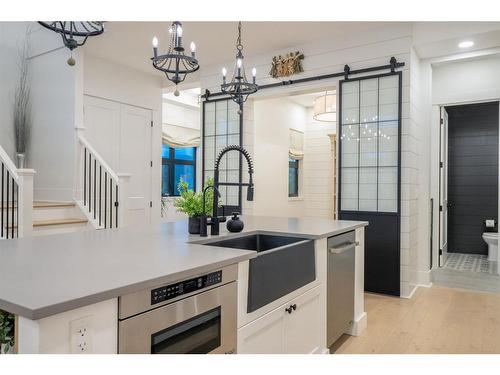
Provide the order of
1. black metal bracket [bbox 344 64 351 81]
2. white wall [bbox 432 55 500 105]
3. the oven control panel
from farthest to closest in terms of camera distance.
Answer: white wall [bbox 432 55 500 105] < black metal bracket [bbox 344 64 351 81] < the oven control panel

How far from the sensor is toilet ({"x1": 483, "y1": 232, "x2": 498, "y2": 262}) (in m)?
5.80

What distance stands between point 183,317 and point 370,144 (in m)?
3.52

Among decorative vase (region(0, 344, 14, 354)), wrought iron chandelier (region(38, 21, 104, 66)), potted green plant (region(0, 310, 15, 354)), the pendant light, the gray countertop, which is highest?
the pendant light

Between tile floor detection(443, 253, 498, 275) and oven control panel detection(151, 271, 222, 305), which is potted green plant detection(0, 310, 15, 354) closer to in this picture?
oven control panel detection(151, 271, 222, 305)

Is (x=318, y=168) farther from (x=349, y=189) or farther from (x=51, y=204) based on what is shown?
(x=51, y=204)

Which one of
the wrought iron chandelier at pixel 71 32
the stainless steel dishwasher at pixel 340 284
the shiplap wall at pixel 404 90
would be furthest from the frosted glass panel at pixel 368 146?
the wrought iron chandelier at pixel 71 32

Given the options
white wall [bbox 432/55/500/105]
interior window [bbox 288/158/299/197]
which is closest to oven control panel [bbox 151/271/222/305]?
white wall [bbox 432/55/500/105]

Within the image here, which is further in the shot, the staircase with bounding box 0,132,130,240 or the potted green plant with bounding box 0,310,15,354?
the staircase with bounding box 0,132,130,240

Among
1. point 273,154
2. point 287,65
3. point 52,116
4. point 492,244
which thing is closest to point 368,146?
point 287,65

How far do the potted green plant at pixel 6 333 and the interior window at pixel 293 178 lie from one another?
6.83 meters

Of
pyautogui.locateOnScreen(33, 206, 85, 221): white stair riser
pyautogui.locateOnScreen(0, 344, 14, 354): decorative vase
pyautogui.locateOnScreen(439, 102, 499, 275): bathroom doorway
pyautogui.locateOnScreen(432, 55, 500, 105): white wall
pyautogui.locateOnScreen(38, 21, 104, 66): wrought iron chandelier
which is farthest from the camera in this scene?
pyautogui.locateOnScreen(439, 102, 499, 275): bathroom doorway

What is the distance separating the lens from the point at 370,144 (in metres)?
4.36

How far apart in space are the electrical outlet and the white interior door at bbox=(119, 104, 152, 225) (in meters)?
4.74

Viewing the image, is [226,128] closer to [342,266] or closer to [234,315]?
[342,266]
